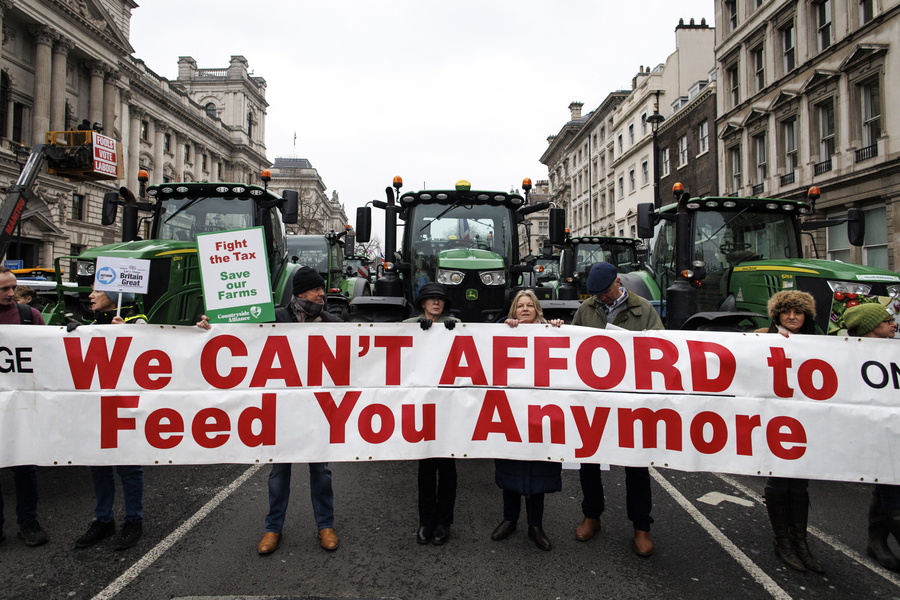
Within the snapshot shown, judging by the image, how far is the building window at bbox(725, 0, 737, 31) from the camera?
88.1ft

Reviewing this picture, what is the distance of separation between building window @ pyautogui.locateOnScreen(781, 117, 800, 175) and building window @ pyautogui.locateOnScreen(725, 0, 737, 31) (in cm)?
663

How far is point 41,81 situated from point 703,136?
3893 cm

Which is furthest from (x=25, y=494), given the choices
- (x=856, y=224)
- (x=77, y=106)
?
(x=77, y=106)

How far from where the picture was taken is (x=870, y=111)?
18844 millimetres

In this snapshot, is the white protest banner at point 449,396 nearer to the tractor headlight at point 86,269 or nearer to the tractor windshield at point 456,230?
the tractor windshield at point 456,230

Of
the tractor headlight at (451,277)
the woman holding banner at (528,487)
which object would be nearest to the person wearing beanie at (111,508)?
the woman holding banner at (528,487)

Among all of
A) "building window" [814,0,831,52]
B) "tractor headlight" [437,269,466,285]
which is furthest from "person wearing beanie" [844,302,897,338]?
"building window" [814,0,831,52]

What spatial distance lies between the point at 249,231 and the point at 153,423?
1.54 metres

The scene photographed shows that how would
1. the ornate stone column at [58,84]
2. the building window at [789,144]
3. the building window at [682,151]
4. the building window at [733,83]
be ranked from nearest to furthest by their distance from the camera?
the building window at [789,144], the building window at [733,83], the building window at [682,151], the ornate stone column at [58,84]

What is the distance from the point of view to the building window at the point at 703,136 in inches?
1169

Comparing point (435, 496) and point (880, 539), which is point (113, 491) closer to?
point (435, 496)

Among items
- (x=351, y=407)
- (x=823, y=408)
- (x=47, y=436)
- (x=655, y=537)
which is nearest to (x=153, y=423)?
(x=47, y=436)

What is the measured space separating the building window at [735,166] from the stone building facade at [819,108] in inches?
1.9

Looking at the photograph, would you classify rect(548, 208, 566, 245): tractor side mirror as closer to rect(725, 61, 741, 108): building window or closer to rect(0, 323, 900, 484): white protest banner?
rect(0, 323, 900, 484): white protest banner
